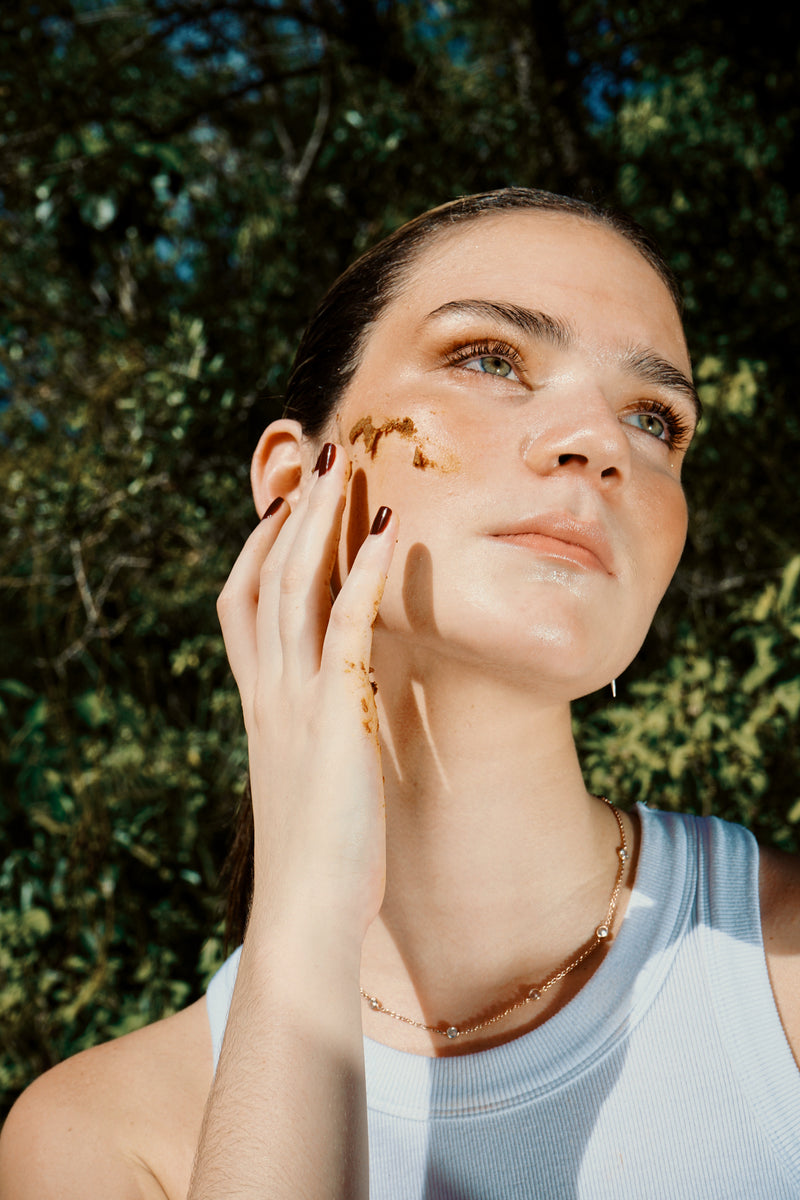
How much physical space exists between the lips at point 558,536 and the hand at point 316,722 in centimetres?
20

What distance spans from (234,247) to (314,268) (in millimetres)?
1031

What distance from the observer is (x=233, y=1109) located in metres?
0.99

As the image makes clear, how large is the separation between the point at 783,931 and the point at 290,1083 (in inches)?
32.2

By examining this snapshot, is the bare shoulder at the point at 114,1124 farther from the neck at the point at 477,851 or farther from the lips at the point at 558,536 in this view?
the lips at the point at 558,536

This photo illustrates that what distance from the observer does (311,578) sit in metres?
1.31

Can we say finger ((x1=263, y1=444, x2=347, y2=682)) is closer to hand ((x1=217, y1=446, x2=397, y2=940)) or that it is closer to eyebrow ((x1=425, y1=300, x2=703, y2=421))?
hand ((x1=217, y1=446, x2=397, y2=940))

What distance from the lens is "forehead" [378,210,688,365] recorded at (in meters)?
1.34

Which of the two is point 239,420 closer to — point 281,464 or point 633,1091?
point 281,464

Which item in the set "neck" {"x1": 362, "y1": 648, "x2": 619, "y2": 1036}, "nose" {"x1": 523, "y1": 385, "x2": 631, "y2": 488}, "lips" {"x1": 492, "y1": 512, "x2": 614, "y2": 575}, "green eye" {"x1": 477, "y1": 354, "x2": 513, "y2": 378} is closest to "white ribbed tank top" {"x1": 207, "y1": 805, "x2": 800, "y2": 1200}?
"neck" {"x1": 362, "y1": 648, "x2": 619, "y2": 1036}

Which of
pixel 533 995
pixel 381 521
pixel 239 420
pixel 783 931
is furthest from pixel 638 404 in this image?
pixel 239 420

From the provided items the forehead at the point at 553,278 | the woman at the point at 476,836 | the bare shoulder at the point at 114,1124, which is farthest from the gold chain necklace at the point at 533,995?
the forehead at the point at 553,278

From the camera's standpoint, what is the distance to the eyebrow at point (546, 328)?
1312mm

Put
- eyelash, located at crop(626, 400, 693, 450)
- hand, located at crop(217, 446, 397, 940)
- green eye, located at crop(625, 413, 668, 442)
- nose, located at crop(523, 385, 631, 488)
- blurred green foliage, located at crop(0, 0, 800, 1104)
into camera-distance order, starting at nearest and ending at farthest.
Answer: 1. hand, located at crop(217, 446, 397, 940)
2. nose, located at crop(523, 385, 631, 488)
3. eyelash, located at crop(626, 400, 693, 450)
4. green eye, located at crop(625, 413, 668, 442)
5. blurred green foliage, located at crop(0, 0, 800, 1104)

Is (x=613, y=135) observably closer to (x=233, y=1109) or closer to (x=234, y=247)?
(x=234, y=247)
